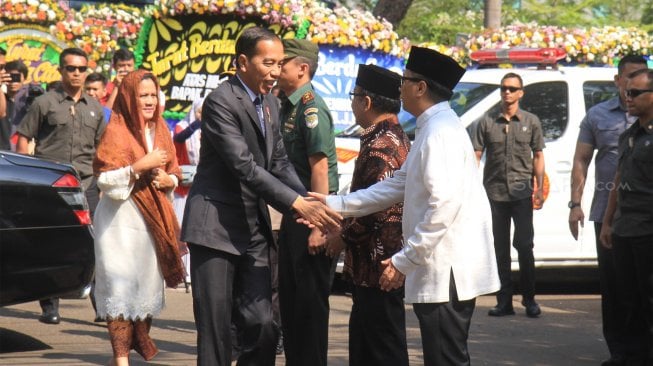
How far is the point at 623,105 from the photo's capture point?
8.79m

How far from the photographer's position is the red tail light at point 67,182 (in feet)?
27.0

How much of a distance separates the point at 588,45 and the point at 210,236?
11.0m

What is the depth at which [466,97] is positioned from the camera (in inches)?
455

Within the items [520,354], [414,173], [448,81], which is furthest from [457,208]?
[520,354]

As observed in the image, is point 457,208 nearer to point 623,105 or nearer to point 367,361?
point 367,361

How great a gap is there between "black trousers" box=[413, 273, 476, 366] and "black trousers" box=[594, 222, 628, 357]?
104 inches

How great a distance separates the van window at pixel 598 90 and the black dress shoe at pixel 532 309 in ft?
7.72

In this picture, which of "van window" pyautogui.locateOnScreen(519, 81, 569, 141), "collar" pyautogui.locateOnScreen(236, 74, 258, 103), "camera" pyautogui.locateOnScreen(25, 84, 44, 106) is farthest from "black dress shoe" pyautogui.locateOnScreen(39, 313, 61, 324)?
"van window" pyautogui.locateOnScreen(519, 81, 569, 141)

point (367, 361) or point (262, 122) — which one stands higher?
point (262, 122)

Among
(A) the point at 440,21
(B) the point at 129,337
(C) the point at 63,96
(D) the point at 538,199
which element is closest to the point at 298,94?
(B) the point at 129,337

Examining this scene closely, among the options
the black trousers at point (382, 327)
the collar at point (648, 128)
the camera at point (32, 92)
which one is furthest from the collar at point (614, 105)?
the camera at point (32, 92)

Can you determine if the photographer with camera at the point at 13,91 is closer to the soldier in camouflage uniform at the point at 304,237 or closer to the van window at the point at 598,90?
the soldier in camouflage uniform at the point at 304,237

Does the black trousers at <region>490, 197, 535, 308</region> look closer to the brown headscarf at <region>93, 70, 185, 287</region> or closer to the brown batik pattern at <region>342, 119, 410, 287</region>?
the brown headscarf at <region>93, 70, 185, 287</region>

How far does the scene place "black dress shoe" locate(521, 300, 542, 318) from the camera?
1041cm
